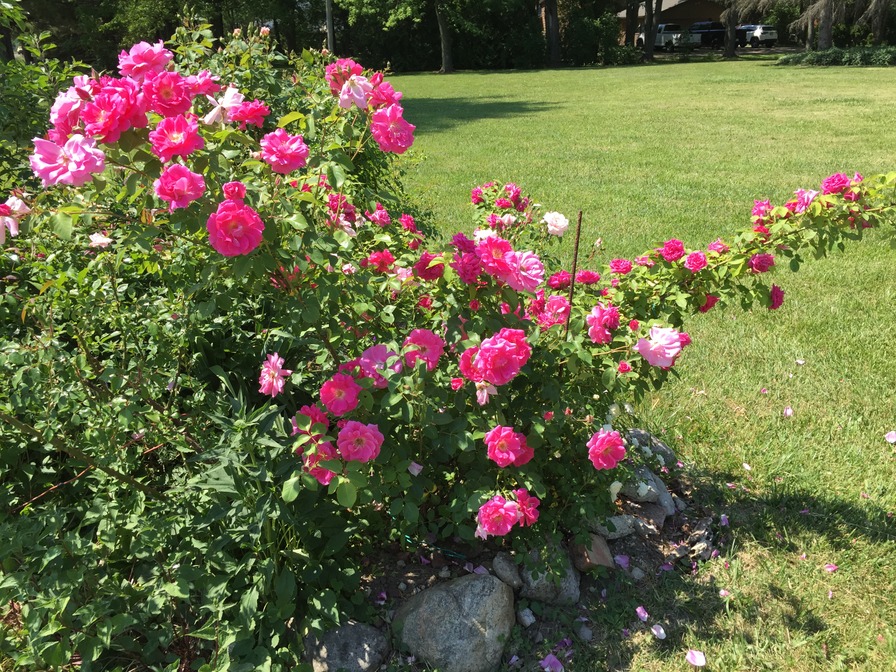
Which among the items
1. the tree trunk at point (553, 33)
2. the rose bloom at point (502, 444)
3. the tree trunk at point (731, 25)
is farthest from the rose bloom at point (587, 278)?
the tree trunk at point (731, 25)

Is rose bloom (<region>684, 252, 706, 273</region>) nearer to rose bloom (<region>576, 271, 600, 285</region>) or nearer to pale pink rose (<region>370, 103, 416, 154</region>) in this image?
rose bloom (<region>576, 271, 600, 285</region>)

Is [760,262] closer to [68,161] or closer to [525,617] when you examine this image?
[525,617]

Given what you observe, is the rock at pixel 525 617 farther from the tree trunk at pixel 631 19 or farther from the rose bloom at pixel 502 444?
the tree trunk at pixel 631 19

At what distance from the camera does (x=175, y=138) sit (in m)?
1.35

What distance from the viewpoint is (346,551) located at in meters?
2.04

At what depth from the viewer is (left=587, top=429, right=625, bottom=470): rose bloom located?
176cm

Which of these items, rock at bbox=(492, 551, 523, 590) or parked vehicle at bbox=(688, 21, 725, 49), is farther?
parked vehicle at bbox=(688, 21, 725, 49)

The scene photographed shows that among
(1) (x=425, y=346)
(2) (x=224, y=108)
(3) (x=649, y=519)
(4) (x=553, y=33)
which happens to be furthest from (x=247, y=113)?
(4) (x=553, y=33)

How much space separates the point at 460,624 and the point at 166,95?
149 centimetres

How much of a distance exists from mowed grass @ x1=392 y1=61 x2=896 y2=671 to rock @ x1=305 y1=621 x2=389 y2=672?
0.56m

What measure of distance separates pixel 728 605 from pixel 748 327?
7.25ft

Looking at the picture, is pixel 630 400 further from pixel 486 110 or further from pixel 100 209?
pixel 486 110

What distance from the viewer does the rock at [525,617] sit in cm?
202

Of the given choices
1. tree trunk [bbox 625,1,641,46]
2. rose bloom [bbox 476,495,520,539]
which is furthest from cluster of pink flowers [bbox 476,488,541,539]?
tree trunk [bbox 625,1,641,46]
